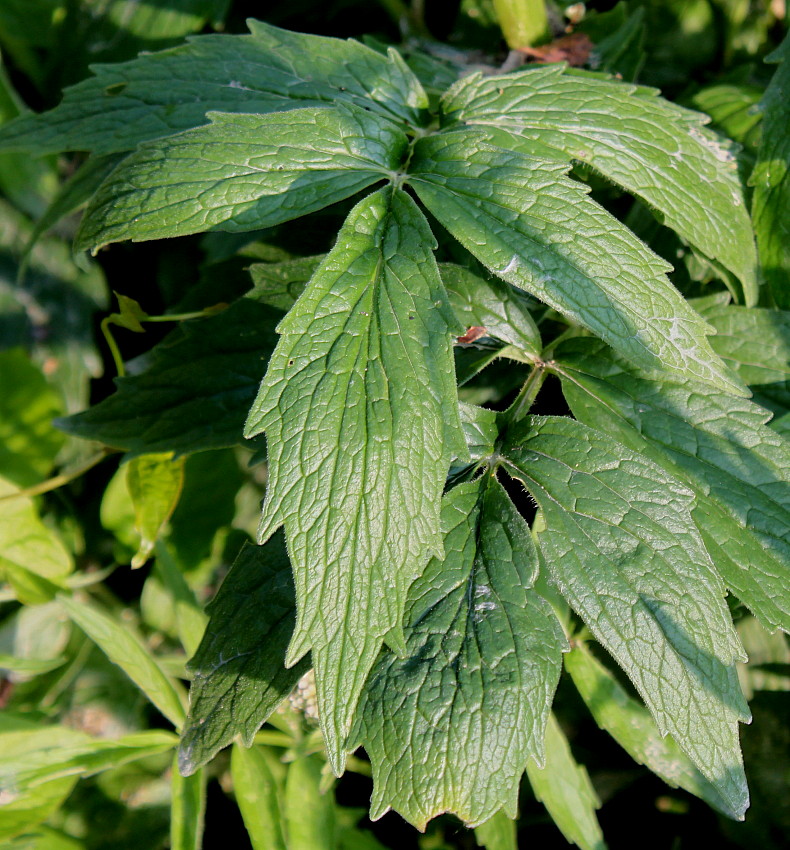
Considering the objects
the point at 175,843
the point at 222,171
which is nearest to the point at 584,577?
the point at 222,171

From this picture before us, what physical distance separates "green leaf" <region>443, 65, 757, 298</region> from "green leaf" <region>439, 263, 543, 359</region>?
214 mm

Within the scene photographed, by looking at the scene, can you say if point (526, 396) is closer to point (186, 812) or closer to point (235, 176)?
point (235, 176)

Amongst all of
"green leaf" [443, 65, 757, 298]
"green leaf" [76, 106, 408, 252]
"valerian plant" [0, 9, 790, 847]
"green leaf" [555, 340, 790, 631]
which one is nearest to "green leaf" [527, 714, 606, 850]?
"valerian plant" [0, 9, 790, 847]

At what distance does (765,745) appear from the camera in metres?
1.55

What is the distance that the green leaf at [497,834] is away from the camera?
1.35m

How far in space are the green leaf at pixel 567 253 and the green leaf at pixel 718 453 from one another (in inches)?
2.8

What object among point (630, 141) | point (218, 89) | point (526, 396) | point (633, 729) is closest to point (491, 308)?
point (526, 396)

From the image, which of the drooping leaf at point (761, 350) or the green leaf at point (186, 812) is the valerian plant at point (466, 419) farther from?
the green leaf at point (186, 812)

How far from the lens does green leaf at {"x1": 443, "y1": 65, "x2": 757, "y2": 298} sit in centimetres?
117

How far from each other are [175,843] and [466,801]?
63 cm

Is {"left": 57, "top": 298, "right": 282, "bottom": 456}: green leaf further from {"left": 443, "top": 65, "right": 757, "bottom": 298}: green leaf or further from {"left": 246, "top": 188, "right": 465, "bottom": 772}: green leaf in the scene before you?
{"left": 443, "top": 65, "right": 757, "bottom": 298}: green leaf

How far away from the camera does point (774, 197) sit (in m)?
1.26

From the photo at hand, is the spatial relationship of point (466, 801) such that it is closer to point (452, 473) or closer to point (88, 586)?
point (452, 473)

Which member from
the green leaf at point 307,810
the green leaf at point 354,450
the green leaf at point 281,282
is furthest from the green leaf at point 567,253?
the green leaf at point 307,810
